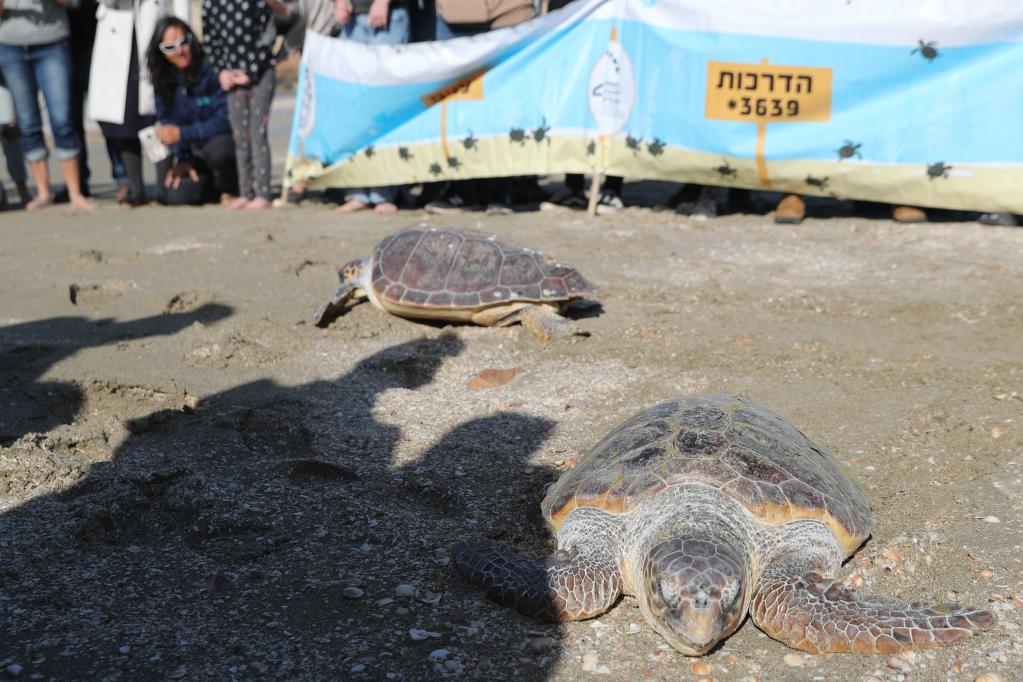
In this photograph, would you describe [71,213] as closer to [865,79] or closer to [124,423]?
[124,423]

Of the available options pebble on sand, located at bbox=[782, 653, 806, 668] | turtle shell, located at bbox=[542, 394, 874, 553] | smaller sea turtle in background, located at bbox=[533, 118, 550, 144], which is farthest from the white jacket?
pebble on sand, located at bbox=[782, 653, 806, 668]

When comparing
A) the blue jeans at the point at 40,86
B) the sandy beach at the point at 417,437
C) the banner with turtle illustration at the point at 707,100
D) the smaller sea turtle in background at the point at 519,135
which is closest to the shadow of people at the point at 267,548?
the sandy beach at the point at 417,437

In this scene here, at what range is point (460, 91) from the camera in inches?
284

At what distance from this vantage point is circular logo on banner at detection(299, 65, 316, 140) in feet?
25.8

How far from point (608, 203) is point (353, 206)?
2.13 meters

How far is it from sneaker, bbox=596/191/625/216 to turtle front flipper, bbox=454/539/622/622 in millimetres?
4889

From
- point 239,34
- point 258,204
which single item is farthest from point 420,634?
point 239,34

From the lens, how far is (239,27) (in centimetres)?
746

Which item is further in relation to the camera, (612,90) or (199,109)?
(199,109)

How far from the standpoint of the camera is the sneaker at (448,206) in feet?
24.4

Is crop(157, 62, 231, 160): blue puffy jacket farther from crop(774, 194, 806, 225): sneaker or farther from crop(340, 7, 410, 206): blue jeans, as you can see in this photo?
crop(774, 194, 806, 225): sneaker

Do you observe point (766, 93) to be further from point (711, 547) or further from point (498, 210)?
point (711, 547)

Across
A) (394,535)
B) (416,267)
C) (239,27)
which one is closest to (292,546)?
(394,535)

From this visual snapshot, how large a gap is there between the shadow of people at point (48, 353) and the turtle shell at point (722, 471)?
7.02ft
